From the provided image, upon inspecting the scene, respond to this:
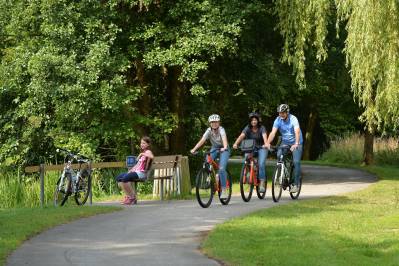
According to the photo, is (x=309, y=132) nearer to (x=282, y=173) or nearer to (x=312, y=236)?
(x=282, y=173)

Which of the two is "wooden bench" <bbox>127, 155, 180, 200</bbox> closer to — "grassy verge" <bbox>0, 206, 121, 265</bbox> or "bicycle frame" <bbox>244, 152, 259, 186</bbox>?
"bicycle frame" <bbox>244, 152, 259, 186</bbox>

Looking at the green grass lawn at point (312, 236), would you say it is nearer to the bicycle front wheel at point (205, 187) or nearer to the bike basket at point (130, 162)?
the bicycle front wheel at point (205, 187)

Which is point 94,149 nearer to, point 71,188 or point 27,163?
point 27,163

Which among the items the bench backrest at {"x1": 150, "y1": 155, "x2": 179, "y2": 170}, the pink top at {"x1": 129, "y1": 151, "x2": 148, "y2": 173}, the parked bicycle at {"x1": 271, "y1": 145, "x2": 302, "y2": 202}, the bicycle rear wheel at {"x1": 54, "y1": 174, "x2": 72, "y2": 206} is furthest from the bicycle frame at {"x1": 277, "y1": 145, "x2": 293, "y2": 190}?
the bicycle rear wheel at {"x1": 54, "y1": 174, "x2": 72, "y2": 206}

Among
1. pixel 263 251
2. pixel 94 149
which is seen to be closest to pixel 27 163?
pixel 94 149

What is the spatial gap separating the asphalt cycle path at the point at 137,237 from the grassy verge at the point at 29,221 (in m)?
0.16

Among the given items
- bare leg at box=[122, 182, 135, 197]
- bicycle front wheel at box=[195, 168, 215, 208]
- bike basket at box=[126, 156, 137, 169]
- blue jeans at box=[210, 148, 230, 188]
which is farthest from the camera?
bike basket at box=[126, 156, 137, 169]

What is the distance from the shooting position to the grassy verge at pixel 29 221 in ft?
33.7

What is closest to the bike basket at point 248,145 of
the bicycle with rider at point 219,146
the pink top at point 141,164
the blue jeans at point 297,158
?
the bicycle with rider at point 219,146

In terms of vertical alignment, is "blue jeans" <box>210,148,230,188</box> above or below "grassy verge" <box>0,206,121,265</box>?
above

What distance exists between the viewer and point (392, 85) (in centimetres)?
1844

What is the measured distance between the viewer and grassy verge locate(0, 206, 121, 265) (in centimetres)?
1027

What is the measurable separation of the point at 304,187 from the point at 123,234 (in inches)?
492

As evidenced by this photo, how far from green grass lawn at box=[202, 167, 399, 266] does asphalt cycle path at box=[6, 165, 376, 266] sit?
416 mm
